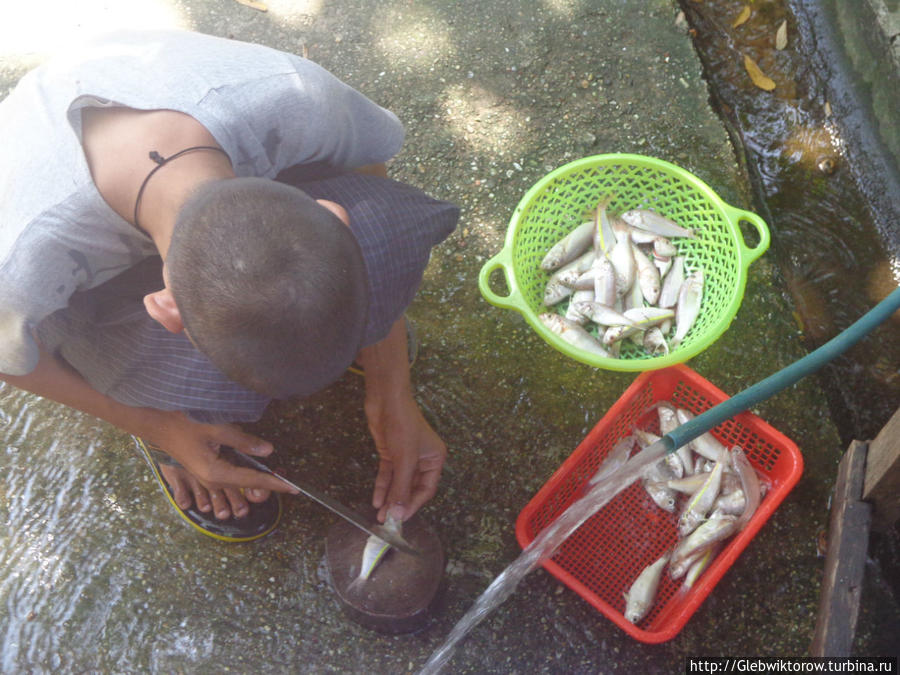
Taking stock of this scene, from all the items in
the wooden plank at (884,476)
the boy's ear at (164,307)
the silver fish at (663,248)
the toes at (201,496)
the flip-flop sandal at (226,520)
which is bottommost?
the flip-flop sandal at (226,520)

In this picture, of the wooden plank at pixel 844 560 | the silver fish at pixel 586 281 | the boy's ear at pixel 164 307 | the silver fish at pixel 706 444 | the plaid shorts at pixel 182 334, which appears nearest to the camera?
the boy's ear at pixel 164 307

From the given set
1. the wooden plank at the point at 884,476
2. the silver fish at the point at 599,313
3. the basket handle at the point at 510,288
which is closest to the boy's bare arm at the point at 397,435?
the basket handle at the point at 510,288

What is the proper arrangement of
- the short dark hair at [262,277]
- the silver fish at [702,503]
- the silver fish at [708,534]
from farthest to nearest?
the silver fish at [702,503], the silver fish at [708,534], the short dark hair at [262,277]

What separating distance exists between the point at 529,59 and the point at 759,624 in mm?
2280

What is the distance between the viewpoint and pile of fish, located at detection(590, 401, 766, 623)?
1901mm

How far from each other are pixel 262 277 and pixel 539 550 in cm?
122

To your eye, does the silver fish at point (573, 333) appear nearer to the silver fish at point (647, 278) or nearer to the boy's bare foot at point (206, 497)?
the silver fish at point (647, 278)

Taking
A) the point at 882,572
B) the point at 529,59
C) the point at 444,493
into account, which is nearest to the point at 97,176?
the point at 444,493

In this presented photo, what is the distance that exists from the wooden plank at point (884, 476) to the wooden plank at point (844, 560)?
35mm

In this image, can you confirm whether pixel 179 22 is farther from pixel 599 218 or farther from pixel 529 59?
pixel 599 218

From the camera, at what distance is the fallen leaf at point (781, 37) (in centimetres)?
300

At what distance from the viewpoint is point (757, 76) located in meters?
2.95

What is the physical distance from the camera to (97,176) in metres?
1.32

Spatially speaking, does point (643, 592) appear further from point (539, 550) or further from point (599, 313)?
point (599, 313)
